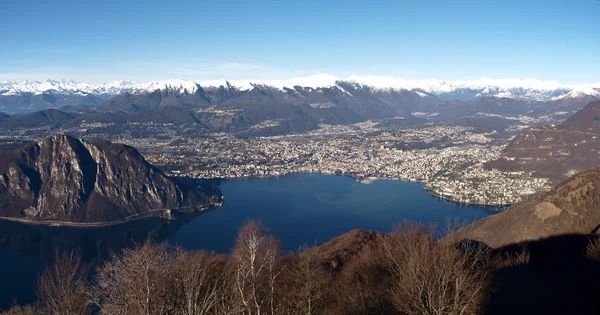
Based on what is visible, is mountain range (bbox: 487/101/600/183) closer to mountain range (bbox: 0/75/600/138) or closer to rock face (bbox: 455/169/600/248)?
rock face (bbox: 455/169/600/248)

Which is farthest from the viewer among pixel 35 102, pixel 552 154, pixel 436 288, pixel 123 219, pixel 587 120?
pixel 35 102

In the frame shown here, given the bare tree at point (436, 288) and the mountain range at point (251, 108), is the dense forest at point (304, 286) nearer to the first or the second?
the bare tree at point (436, 288)

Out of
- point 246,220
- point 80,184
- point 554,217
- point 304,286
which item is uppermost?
point 304,286

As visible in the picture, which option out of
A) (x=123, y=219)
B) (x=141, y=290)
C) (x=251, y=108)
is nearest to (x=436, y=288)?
(x=141, y=290)

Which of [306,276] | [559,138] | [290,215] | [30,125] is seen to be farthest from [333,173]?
[30,125]

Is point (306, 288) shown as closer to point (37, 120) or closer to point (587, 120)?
point (587, 120)

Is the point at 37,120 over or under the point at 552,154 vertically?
over

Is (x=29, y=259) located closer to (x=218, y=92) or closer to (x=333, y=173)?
(x=333, y=173)
